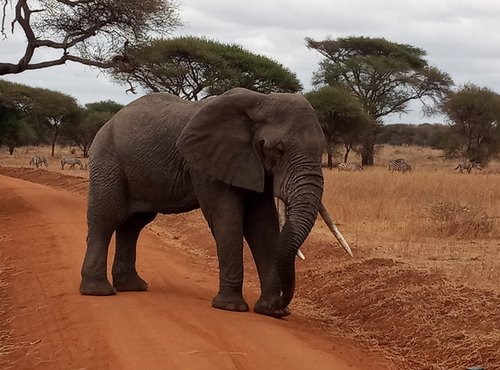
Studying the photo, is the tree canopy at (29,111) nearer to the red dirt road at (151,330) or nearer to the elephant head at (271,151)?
the red dirt road at (151,330)

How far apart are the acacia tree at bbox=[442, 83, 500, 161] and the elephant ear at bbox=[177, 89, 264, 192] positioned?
34121 millimetres

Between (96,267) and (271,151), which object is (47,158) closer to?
(96,267)

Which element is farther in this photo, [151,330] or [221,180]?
[221,180]

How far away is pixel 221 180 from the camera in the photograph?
709cm

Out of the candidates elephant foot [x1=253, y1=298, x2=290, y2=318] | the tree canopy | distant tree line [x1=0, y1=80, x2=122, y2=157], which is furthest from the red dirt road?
distant tree line [x1=0, y1=80, x2=122, y2=157]

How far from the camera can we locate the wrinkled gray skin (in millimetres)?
6570

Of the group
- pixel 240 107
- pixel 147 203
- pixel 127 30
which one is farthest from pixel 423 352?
pixel 127 30

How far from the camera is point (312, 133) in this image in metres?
6.63

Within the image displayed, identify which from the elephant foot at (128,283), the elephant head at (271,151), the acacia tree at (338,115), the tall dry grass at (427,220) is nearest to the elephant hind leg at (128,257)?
the elephant foot at (128,283)

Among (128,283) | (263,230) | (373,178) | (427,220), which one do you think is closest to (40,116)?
(373,178)

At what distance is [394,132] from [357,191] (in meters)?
60.1

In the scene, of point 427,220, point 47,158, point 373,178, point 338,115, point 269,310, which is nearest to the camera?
point 269,310

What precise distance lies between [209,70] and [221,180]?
25505 millimetres

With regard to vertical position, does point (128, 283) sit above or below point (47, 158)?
above
